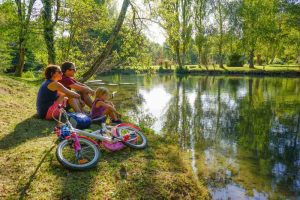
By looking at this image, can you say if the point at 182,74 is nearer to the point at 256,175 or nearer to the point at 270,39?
the point at 270,39

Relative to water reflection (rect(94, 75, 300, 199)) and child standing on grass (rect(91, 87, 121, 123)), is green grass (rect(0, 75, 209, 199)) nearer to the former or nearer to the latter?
water reflection (rect(94, 75, 300, 199))

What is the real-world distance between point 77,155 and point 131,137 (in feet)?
5.99

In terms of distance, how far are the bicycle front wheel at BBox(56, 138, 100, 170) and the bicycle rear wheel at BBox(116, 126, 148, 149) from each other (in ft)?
3.25

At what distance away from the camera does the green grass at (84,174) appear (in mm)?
4668

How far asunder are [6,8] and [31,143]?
45.8 ft

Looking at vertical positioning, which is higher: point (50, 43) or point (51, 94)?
point (50, 43)

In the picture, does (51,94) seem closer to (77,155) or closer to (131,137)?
(131,137)

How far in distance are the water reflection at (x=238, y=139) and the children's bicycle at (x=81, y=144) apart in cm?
240

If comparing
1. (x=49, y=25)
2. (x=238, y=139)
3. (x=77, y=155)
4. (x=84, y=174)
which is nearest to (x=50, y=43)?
(x=49, y=25)

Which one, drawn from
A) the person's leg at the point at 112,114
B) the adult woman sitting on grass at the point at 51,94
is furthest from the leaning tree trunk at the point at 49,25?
the person's leg at the point at 112,114

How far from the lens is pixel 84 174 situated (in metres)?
5.20

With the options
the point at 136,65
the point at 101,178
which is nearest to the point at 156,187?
the point at 101,178

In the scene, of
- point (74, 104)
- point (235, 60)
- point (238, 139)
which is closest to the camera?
point (74, 104)

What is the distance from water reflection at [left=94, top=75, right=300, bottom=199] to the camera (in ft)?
22.6
